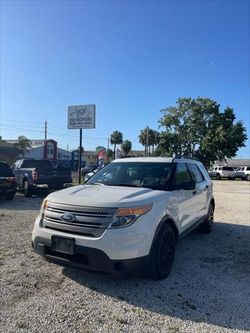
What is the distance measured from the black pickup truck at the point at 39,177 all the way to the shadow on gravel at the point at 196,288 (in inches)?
421

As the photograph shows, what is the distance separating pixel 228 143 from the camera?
49.7 metres

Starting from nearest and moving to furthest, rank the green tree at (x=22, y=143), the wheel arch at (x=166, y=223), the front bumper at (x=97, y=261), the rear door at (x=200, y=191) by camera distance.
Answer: the front bumper at (x=97, y=261) → the wheel arch at (x=166, y=223) → the rear door at (x=200, y=191) → the green tree at (x=22, y=143)

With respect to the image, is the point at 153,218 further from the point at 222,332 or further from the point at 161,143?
the point at 161,143

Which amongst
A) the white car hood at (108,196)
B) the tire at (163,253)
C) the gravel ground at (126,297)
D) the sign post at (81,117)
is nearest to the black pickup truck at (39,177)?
the sign post at (81,117)

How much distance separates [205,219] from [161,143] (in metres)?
45.7

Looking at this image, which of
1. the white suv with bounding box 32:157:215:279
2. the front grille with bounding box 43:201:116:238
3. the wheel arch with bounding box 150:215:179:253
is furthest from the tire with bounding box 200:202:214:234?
the front grille with bounding box 43:201:116:238

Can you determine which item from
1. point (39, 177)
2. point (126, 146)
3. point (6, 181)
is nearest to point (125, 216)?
point (6, 181)

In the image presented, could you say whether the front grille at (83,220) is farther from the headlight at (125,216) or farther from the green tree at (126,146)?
the green tree at (126,146)

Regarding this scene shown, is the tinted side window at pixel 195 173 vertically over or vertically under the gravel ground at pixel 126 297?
over

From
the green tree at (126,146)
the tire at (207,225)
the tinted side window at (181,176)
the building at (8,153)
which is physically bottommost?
the tire at (207,225)

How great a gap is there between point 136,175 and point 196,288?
83.7 inches

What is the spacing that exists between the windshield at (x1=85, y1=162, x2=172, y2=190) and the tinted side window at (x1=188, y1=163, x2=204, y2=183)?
1238 mm

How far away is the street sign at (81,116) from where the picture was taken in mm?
19625

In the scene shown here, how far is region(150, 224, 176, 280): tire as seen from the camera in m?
4.67
